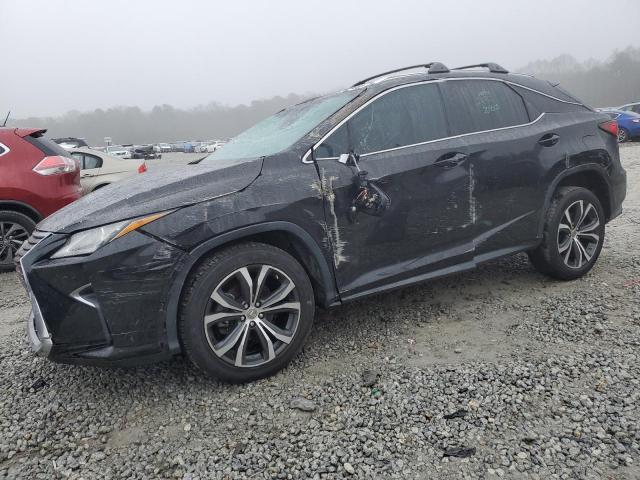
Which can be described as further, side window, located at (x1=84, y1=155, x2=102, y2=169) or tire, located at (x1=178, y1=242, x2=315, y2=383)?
side window, located at (x1=84, y1=155, x2=102, y2=169)

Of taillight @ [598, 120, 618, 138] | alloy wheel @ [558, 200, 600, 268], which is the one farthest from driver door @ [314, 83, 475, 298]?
taillight @ [598, 120, 618, 138]

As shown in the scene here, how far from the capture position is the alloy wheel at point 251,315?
8.13 ft

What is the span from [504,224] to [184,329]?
2.34m

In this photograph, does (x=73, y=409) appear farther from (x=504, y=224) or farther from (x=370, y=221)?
(x=504, y=224)

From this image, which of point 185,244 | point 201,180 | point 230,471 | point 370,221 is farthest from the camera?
point 370,221

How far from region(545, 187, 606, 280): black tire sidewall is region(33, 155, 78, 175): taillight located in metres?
5.16

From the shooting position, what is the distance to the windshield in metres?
2.98

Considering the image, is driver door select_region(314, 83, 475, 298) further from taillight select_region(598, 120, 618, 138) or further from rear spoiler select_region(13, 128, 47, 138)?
rear spoiler select_region(13, 128, 47, 138)

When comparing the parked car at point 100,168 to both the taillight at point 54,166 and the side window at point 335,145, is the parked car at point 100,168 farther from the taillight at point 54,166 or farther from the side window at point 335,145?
the side window at point 335,145

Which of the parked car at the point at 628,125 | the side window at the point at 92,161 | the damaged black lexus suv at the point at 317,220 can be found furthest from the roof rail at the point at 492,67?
the parked car at the point at 628,125

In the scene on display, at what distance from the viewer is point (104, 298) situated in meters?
2.29

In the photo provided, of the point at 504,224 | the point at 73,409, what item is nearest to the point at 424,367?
the point at 504,224

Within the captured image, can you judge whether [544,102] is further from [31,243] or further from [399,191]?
[31,243]

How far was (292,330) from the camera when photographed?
266 cm
